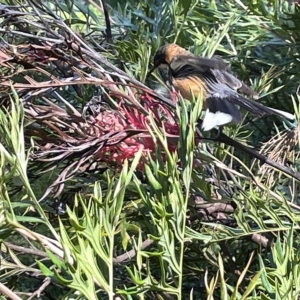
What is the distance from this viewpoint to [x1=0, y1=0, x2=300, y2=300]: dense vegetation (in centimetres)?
79

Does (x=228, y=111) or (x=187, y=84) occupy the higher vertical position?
(x=228, y=111)

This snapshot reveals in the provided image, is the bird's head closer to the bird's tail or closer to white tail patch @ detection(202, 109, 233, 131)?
the bird's tail

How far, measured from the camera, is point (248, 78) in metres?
1.88

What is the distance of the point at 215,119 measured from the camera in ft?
4.36

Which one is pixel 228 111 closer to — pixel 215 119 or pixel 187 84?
pixel 215 119

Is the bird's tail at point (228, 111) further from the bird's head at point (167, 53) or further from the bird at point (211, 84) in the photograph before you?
the bird's head at point (167, 53)

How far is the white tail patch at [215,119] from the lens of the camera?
1286 millimetres

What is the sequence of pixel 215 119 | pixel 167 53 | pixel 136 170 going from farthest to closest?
pixel 167 53 → pixel 215 119 → pixel 136 170

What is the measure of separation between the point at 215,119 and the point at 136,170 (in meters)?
0.23

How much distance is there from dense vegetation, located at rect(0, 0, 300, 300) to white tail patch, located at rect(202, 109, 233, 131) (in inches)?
1.6

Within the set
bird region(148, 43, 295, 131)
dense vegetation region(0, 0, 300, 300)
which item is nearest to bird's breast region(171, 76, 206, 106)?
bird region(148, 43, 295, 131)

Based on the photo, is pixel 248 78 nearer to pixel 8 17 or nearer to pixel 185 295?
pixel 185 295

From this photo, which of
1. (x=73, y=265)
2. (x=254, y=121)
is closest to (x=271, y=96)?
(x=254, y=121)

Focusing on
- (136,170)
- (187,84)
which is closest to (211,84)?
(187,84)
